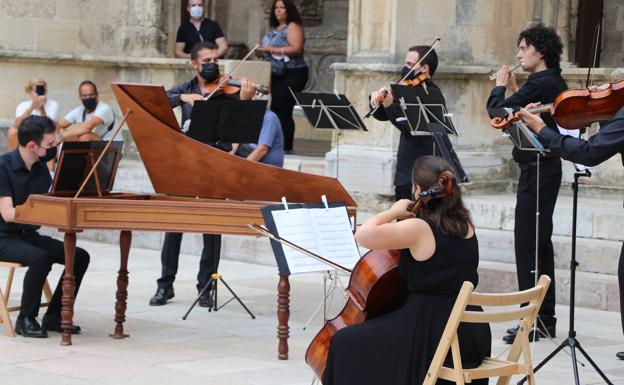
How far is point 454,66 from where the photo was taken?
12078 mm

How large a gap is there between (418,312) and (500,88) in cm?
290

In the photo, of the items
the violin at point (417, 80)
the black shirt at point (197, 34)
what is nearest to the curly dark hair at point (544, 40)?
the violin at point (417, 80)

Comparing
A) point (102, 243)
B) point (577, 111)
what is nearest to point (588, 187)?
point (102, 243)

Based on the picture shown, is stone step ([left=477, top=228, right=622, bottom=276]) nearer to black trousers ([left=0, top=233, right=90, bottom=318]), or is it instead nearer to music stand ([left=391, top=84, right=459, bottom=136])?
music stand ([left=391, top=84, right=459, bottom=136])

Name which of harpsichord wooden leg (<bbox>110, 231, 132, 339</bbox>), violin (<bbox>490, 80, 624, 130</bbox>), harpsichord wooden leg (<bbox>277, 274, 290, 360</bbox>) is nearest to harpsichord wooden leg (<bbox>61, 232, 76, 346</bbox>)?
harpsichord wooden leg (<bbox>110, 231, 132, 339</bbox>)

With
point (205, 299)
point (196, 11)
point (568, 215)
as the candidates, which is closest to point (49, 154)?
point (205, 299)

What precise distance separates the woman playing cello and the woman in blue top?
8.23 metres

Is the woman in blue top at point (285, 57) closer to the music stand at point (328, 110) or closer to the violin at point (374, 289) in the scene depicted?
the music stand at point (328, 110)

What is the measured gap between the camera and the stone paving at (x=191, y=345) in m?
7.27

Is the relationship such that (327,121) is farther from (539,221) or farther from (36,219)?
(36,219)

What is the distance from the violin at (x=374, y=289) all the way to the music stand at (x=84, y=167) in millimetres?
2794

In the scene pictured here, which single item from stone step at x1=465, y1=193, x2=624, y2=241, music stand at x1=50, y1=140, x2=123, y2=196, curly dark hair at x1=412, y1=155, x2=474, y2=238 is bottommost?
stone step at x1=465, y1=193, x2=624, y2=241

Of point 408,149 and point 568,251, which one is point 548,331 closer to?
point 408,149

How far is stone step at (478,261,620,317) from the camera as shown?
32.0 feet
